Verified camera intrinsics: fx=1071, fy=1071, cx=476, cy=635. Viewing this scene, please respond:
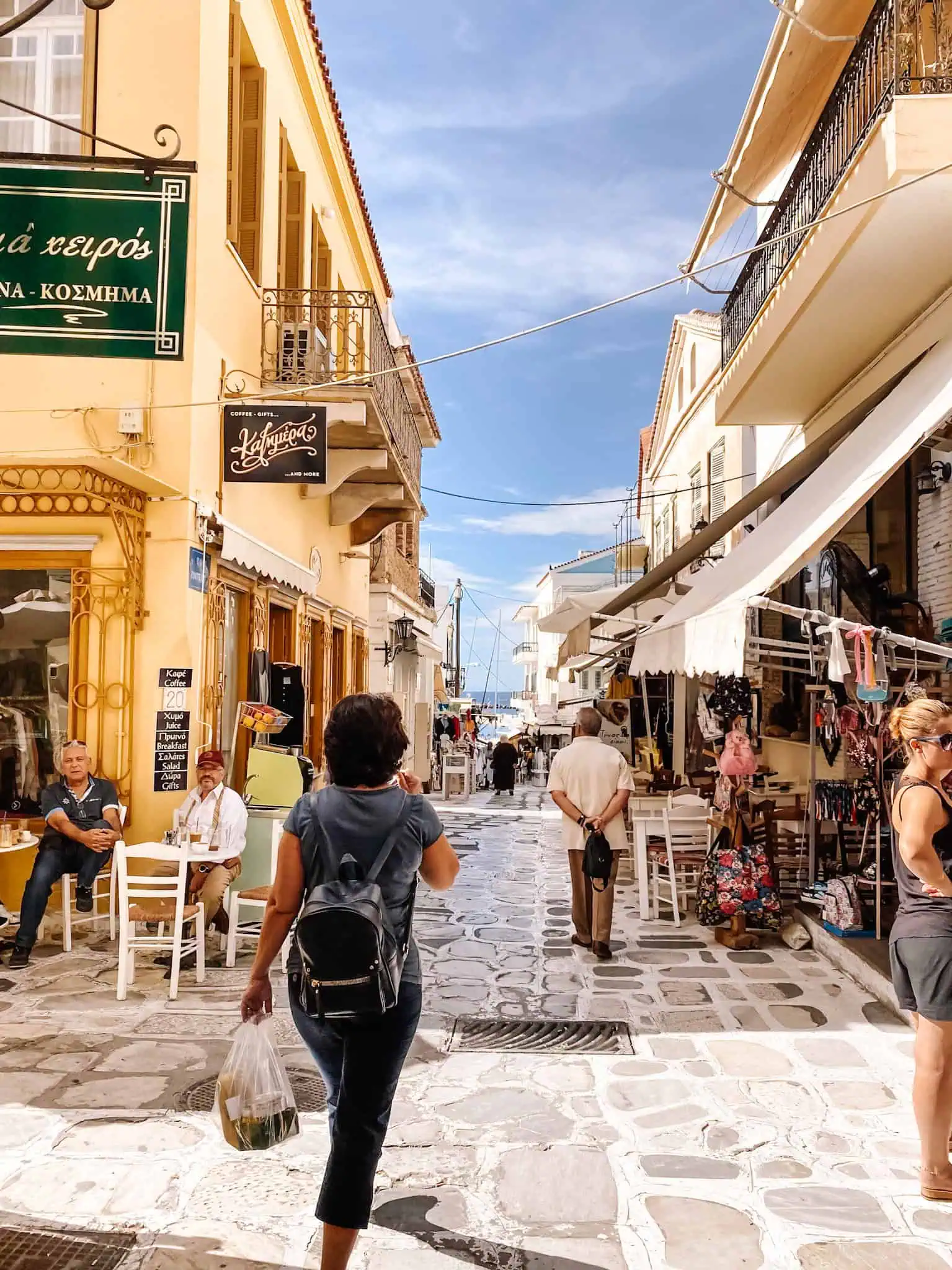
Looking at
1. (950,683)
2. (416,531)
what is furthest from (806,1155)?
(416,531)

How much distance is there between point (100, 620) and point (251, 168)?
560 centimetres

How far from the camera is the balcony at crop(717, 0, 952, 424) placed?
22.3ft

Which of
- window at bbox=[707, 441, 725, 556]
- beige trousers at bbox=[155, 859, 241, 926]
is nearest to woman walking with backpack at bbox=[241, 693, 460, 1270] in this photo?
beige trousers at bbox=[155, 859, 241, 926]

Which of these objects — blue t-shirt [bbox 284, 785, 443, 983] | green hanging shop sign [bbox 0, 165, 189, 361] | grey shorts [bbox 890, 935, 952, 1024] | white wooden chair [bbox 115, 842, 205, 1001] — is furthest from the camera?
white wooden chair [bbox 115, 842, 205, 1001]

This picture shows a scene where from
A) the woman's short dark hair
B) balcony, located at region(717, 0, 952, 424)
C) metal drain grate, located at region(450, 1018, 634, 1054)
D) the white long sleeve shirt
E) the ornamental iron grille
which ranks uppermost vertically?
balcony, located at region(717, 0, 952, 424)

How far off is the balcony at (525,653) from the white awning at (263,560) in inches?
2554

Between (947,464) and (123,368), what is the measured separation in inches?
262

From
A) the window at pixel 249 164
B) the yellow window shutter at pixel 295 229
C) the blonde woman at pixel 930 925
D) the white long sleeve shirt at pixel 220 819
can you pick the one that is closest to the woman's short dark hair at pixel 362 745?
the blonde woman at pixel 930 925

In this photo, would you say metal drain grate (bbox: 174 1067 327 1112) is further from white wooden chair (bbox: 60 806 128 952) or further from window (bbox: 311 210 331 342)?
window (bbox: 311 210 331 342)

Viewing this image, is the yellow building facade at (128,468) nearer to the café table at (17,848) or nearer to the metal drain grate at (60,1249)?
the café table at (17,848)

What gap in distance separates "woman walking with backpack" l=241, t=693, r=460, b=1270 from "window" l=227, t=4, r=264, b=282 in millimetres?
8952

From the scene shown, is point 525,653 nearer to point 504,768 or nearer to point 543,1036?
point 504,768

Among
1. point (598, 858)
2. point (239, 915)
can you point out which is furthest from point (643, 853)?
point (239, 915)

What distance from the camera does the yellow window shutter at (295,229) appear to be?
13.4 m
